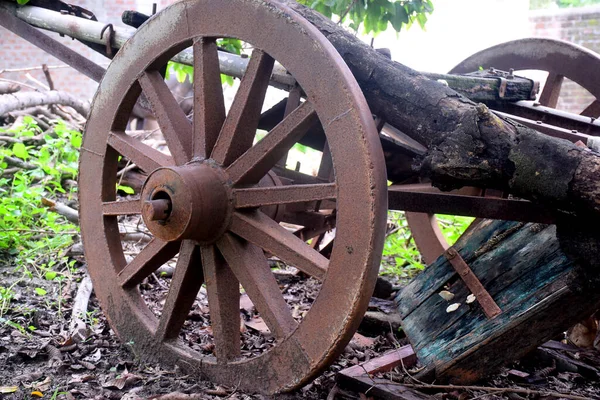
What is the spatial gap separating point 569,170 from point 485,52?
2.45 m

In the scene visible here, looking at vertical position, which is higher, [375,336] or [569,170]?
[569,170]

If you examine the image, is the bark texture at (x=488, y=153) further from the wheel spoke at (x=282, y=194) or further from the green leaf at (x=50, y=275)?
the green leaf at (x=50, y=275)

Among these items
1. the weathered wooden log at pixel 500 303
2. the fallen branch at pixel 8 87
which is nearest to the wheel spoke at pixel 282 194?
the weathered wooden log at pixel 500 303

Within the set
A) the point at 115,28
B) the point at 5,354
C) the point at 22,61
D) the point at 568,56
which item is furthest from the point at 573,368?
the point at 22,61

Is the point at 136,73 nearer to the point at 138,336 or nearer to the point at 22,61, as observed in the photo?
the point at 138,336

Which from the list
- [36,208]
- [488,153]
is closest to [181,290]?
[488,153]

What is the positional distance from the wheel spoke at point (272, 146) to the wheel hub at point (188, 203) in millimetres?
89

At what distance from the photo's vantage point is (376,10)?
177 inches

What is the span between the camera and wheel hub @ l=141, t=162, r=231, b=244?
2.35 metres

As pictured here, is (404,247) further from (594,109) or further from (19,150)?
(19,150)

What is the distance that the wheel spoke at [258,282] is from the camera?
2.29 metres

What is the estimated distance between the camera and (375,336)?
3.44 meters

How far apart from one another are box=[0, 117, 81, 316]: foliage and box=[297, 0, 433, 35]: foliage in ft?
8.13

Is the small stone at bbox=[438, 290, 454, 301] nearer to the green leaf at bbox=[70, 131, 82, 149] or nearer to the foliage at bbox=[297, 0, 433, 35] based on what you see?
the foliage at bbox=[297, 0, 433, 35]
